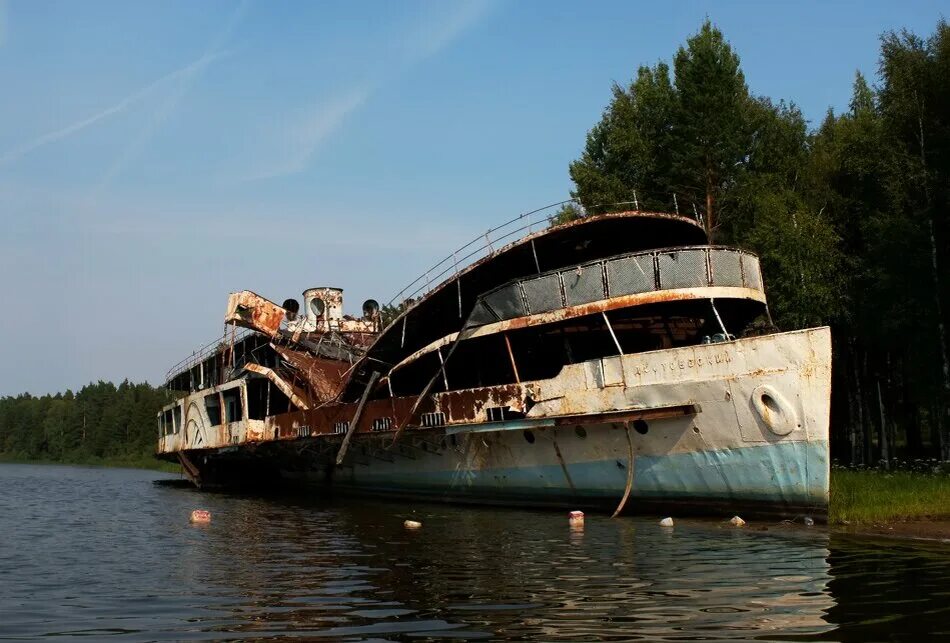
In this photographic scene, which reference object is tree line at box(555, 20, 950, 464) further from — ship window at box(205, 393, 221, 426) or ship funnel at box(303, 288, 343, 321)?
ship window at box(205, 393, 221, 426)

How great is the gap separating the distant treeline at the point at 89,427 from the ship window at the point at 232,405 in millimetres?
69341

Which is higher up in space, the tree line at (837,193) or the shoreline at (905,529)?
the tree line at (837,193)

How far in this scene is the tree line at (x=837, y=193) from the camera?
27078 mm

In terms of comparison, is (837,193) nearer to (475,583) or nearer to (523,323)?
(523,323)

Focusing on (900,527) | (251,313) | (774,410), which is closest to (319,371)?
(251,313)

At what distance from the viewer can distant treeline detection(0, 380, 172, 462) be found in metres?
114

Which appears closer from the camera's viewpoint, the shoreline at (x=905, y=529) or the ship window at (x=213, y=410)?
the shoreline at (x=905, y=529)

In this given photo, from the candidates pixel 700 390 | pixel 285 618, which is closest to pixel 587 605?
pixel 285 618

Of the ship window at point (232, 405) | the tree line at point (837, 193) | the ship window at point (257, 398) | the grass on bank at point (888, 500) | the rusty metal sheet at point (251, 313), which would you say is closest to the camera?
the grass on bank at point (888, 500)

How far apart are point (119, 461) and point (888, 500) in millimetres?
102158

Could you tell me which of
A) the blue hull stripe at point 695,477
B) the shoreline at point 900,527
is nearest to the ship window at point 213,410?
the blue hull stripe at point 695,477

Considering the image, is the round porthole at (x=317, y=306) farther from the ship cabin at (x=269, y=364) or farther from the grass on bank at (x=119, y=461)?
the grass on bank at (x=119, y=461)

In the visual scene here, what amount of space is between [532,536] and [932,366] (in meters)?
18.0

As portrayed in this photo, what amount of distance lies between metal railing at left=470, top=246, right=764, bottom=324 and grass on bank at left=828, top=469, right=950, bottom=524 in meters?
5.31
